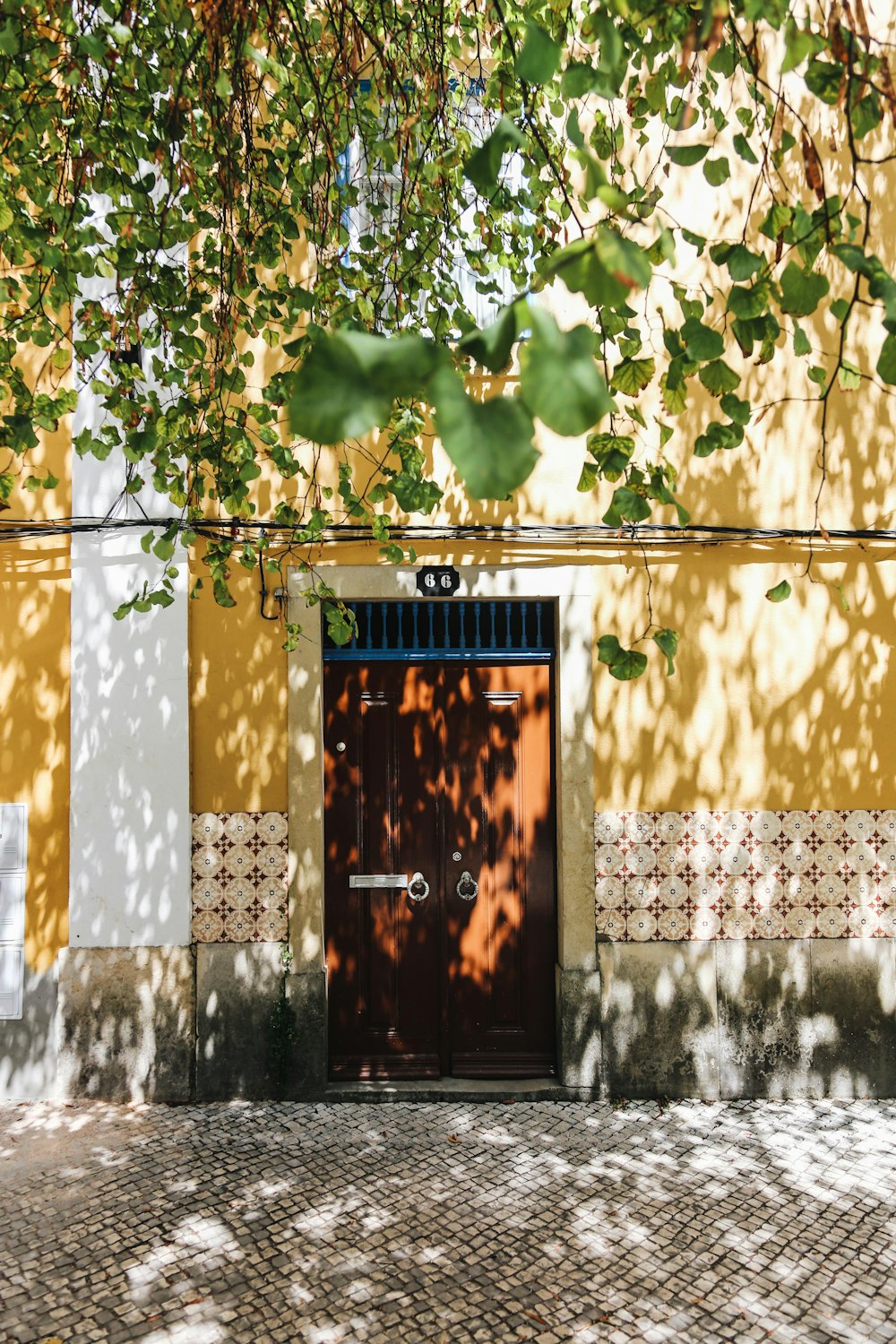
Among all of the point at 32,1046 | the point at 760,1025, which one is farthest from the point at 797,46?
the point at 32,1046

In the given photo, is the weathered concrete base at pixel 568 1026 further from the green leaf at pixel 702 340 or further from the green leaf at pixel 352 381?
the green leaf at pixel 352 381

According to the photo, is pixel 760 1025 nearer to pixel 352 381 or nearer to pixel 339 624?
pixel 339 624

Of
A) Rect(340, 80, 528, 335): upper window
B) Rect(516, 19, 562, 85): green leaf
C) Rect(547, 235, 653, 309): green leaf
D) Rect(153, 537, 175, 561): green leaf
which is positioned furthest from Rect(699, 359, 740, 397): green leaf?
Rect(340, 80, 528, 335): upper window

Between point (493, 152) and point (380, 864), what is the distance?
424cm

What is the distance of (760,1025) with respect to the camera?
493cm

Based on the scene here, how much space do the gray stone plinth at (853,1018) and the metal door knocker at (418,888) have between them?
218 centimetres

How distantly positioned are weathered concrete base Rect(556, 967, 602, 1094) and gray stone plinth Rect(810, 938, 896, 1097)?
4.02 feet

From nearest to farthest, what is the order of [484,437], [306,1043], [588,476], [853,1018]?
[484,437] < [588,476] < [306,1043] < [853,1018]

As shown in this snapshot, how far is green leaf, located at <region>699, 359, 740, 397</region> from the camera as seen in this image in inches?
83.0

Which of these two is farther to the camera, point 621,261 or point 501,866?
point 501,866

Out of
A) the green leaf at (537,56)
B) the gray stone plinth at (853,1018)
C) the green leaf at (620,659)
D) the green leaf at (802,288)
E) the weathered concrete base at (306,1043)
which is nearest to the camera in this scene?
the green leaf at (537,56)

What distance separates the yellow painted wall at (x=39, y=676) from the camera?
198 inches

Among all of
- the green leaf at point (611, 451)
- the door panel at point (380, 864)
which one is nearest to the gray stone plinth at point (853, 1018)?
the door panel at point (380, 864)

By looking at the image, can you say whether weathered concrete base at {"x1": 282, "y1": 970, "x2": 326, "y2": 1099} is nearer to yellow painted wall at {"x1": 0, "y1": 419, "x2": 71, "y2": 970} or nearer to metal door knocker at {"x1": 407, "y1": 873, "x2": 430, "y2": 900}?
metal door knocker at {"x1": 407, "y1": 873, "x2": 430, "y2": 900}
